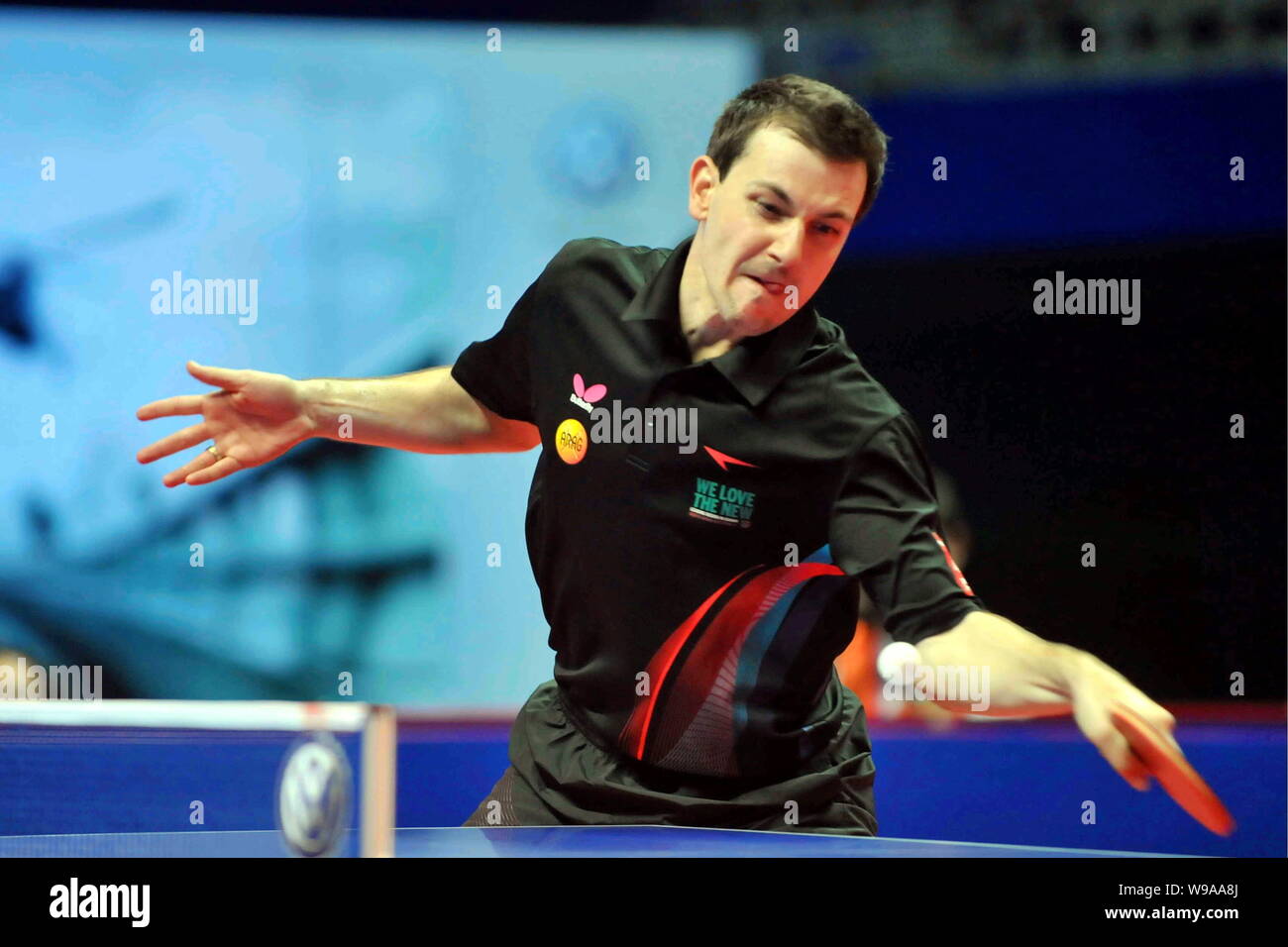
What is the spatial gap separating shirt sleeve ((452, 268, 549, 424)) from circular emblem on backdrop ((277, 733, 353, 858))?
1.24 meters

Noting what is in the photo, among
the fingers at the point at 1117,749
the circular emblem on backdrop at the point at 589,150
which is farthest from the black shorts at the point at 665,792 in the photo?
the circular emblem on backdrop at the point at 589,150

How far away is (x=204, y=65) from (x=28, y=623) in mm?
2390

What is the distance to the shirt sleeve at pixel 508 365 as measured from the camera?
11.8 ft

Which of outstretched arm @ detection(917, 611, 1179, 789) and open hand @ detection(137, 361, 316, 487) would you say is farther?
open hand @ detection(137, 361, 316, 487)

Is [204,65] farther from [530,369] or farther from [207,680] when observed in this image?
[530,369]

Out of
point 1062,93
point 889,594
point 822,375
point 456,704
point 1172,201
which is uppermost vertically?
point 1062,93

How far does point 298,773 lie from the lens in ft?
8.59

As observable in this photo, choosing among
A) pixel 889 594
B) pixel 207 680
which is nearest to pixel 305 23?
pixel 207 680

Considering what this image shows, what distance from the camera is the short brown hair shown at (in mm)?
3373

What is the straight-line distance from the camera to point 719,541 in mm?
3320

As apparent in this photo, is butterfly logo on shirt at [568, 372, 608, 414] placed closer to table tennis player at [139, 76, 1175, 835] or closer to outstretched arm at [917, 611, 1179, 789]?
table tennis player at [139, 76, 1175, 835]

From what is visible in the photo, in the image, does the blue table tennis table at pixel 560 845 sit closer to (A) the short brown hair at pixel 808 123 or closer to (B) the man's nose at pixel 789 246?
(B) the man's nose at pixel 789 246

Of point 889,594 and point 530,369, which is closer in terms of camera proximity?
point 889,594

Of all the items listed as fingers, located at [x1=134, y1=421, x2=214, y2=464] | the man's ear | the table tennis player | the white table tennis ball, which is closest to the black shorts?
the table tennis player
